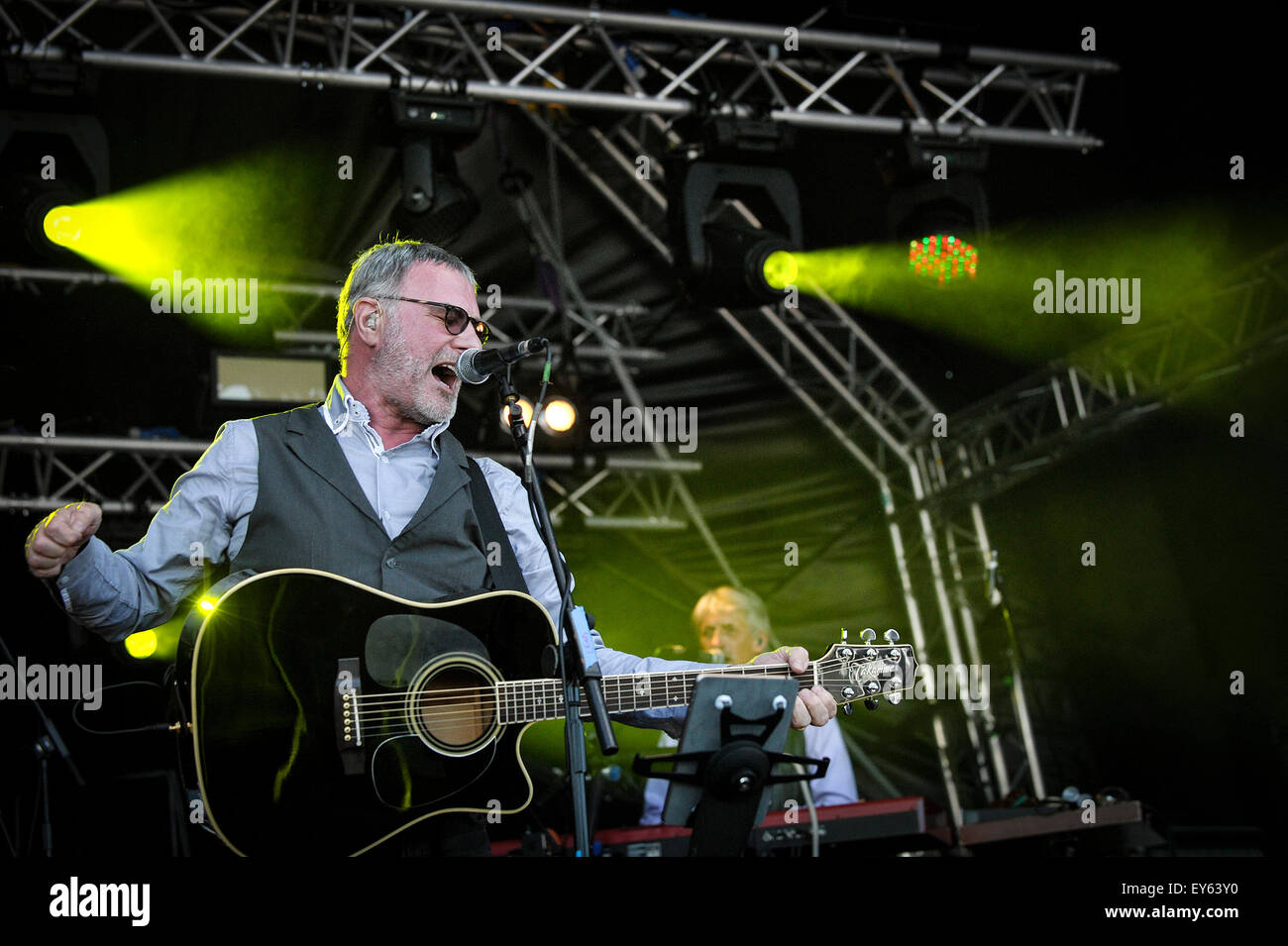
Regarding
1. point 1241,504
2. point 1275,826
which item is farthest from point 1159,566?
point 1275,826

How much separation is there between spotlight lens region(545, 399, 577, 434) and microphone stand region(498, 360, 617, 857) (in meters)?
4.05

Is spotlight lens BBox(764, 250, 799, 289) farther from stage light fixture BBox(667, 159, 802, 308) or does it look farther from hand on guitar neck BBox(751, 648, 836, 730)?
hand on guitar neck BBox(751, 648, 836, 730)

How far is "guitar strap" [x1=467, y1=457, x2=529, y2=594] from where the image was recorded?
2.77 meters

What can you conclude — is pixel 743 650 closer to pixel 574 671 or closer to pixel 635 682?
pixel 635 682

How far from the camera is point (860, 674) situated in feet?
8.86

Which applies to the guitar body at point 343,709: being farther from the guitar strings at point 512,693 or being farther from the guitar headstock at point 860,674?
the guitar headstock at point 860,674

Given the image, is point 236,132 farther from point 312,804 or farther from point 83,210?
point 312,804

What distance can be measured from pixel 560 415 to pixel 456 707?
4124 mm

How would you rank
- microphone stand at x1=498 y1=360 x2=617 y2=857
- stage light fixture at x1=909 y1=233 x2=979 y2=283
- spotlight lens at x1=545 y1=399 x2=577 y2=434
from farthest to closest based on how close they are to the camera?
spotlight lens at x1=545 y1=399 x2=577 y2=434 < stage light fixture at x1=909 y1=233 x2=979 y2=283 < microphone stand at x1=498 y1=360 x2=617 y2=857

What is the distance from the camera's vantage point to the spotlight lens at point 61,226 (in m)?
4.94

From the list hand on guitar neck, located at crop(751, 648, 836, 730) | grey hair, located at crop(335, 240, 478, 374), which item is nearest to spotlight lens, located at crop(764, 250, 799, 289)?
grey hair, located at crop(335, 240, 478, 374)

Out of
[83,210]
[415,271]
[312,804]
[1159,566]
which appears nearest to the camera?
[312,804]
